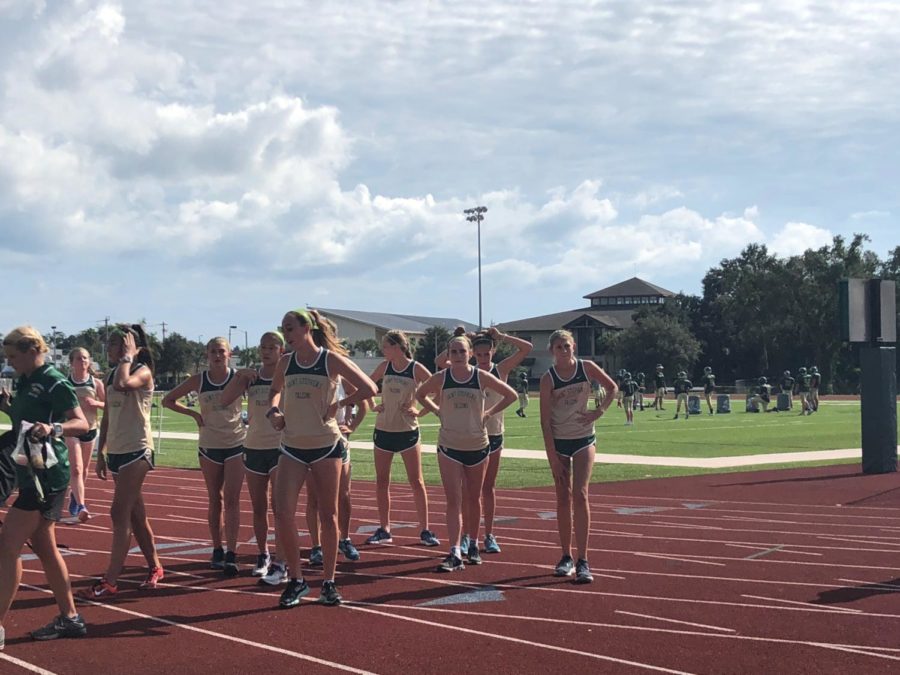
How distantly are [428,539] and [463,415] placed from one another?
169cm

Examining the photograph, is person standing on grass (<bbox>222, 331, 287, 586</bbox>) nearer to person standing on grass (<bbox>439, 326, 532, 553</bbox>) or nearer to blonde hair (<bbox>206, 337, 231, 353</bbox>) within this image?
blonde hair (<bbox>206, 337, 231, 353</bbox>)

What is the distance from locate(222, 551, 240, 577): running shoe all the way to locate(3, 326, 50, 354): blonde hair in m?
2.72

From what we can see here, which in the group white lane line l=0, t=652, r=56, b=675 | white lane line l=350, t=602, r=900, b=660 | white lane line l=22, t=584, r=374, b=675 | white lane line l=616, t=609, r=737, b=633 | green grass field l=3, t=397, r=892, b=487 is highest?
green grass field l=3, t=397, r=892, b=487

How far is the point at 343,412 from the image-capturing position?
9.69 m

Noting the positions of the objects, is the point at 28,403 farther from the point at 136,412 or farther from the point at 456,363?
the point at 456,363

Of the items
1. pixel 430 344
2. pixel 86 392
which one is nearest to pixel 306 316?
pixel 86 392

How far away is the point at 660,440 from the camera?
26641mm

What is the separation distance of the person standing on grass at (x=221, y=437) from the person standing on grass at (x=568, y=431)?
8.17 ft

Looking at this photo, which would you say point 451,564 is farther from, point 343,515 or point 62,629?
point 62,629

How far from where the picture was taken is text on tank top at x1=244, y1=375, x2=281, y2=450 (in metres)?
8.16

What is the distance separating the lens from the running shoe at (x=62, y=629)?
20.2 ft

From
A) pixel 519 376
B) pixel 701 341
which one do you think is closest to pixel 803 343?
pixel 701 341

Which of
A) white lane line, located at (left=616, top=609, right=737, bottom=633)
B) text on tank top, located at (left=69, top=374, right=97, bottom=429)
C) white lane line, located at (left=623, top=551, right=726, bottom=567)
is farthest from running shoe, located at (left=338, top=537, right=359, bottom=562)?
text on tank top, located at (left=69, top=374, right=97, bottom=429)

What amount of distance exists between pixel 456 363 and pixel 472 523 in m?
1.33
